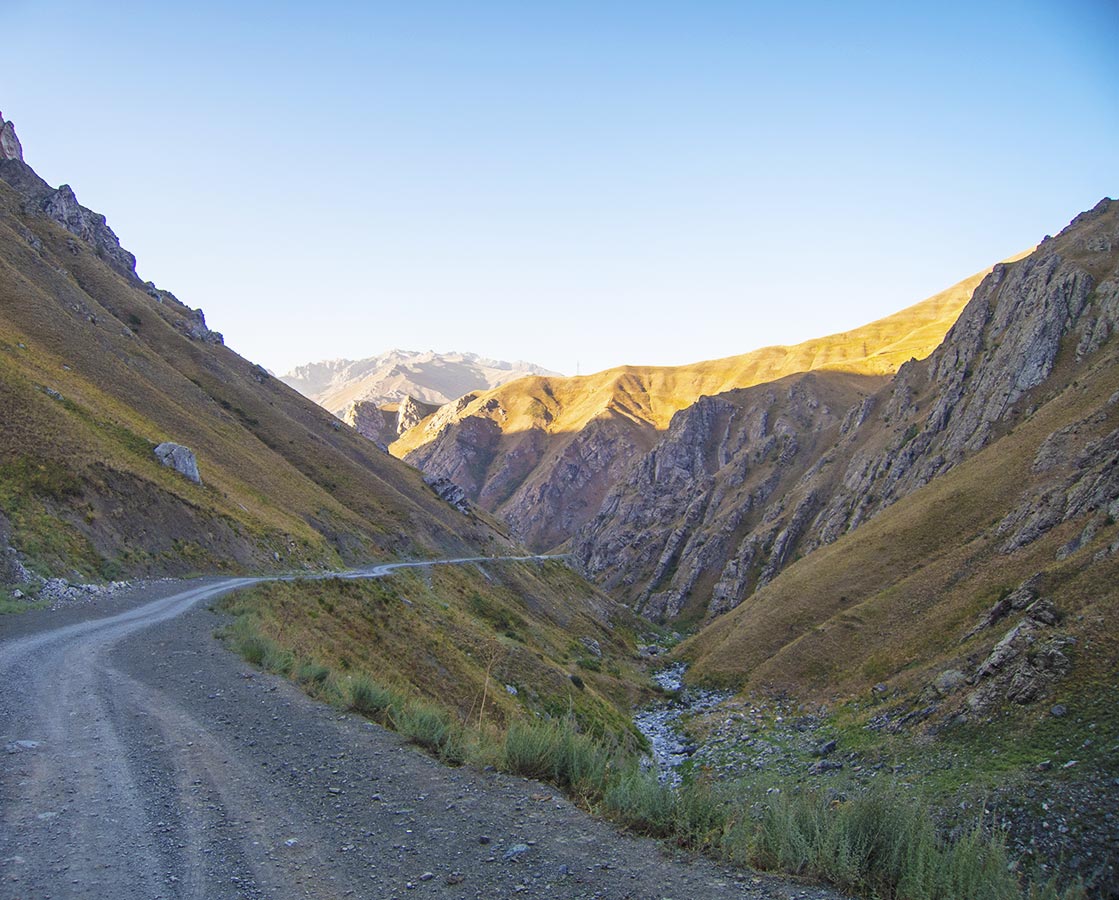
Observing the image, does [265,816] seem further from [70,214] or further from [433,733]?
[70,214]

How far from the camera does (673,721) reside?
45844 millimetres

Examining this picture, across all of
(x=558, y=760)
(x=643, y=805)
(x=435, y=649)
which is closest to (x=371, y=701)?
(x=558, y=760)

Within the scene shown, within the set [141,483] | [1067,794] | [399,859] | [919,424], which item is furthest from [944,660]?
[919,424]

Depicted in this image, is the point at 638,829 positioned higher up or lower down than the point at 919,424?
lower down

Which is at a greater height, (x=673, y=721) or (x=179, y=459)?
(x=179, y=459)

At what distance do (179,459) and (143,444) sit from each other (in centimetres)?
261

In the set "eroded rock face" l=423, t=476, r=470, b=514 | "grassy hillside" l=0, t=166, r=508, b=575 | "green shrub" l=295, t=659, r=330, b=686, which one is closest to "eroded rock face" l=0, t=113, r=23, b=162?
"grassy hillside" l=0, t=166, r=508, b=575

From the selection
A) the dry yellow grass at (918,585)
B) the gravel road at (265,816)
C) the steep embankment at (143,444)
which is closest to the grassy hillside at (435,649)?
the gravel road at (265,816)

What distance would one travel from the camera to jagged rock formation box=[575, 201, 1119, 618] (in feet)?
150

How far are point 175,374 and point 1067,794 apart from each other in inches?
3300

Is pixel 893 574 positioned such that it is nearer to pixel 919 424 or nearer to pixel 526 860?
pixel 919 424

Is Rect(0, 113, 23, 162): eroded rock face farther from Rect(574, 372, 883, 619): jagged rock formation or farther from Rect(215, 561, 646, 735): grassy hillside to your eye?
Rect(574, 372, 883, 619): jagged rock formation

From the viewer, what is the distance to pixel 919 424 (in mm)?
81812

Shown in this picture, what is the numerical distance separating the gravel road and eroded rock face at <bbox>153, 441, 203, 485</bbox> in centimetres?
3426
